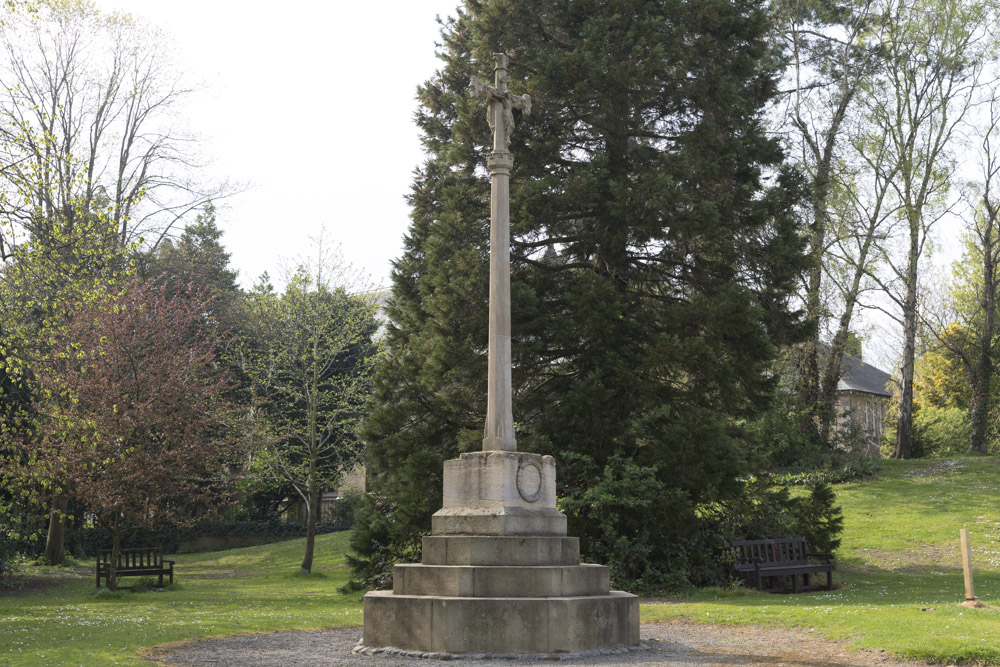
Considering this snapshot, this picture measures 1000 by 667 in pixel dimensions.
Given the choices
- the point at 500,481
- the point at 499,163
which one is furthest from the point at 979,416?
the point at 500,481

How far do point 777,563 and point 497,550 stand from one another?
27.6 feet

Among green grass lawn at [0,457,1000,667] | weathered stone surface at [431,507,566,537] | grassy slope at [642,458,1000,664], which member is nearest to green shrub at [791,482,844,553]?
grassy slope at [642,458,1000,664]

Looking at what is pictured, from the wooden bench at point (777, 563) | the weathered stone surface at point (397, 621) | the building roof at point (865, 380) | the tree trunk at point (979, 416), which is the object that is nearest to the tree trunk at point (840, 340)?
the tree trunk at point (979, 416)

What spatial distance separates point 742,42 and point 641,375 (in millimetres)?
7813

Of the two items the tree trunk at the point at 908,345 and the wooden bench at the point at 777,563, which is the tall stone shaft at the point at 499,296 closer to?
the wooden bench at the point at 777,563

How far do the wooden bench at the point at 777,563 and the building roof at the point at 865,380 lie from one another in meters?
35.9

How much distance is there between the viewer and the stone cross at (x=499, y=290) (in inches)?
407

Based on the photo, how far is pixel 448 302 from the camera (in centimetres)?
1661

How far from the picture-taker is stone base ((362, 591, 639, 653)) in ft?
29.3

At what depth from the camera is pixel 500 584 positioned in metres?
9.38

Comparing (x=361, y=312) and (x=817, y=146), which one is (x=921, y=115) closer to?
(x=817, y=146)

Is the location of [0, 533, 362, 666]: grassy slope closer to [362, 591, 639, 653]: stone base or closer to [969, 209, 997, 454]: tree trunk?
[362, 591, 639, 653]: stone base

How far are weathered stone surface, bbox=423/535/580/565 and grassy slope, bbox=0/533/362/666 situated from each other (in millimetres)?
3237

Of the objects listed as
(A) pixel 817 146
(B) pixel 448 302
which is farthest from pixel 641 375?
(A) pixel 817 146
